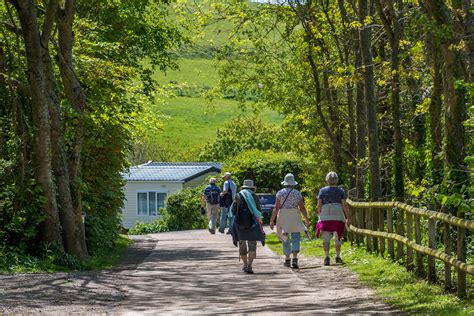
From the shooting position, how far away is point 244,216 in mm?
18234

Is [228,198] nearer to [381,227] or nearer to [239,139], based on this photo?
[381,227]

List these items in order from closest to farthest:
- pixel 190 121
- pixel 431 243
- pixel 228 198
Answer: pixel 431 243 < pixel 228 198 < pixel 190 121

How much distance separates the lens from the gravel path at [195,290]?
12.4 metres

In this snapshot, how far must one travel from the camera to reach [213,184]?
3372 cm

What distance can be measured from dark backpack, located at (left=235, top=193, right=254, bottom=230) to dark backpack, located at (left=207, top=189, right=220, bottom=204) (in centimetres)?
1477

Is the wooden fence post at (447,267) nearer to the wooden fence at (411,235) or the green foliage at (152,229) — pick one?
the wooden fence at (411,235)

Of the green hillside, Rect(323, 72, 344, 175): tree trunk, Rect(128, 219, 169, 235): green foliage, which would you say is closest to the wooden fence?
Rect(323, 72, 344, 175): tree trunk

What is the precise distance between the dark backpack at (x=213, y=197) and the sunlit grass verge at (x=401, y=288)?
12111mm

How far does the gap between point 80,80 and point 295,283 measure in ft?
35.6

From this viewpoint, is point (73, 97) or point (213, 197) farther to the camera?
point (213, 197)

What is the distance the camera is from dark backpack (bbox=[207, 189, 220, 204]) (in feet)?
109

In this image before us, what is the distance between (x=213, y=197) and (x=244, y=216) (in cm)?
1495

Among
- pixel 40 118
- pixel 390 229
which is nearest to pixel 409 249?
pixel 390 229

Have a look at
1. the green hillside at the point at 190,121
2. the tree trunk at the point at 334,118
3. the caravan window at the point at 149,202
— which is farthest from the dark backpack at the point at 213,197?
the green hillside at the point at 190,121
